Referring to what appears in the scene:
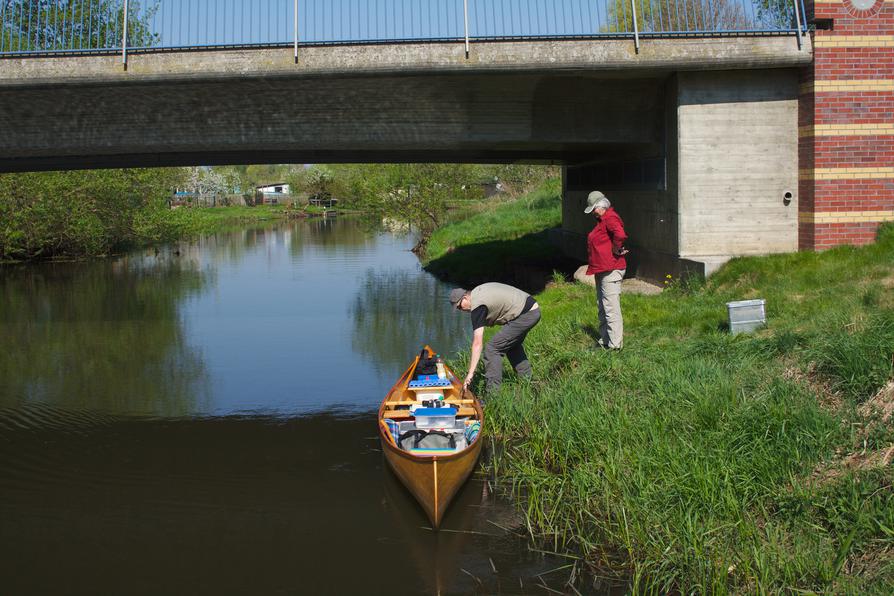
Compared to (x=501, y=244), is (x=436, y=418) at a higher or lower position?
lower

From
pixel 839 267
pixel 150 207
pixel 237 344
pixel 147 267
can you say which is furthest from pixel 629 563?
pixel 150 207

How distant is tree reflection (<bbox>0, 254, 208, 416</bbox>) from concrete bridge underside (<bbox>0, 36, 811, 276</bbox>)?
3471mm

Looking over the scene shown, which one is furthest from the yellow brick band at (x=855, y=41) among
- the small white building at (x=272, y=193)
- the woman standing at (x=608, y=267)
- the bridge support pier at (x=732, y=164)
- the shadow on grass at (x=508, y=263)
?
the small white building at (x=272, y=193)

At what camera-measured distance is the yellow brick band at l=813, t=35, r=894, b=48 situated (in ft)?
48.9

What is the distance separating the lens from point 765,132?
15.6 m

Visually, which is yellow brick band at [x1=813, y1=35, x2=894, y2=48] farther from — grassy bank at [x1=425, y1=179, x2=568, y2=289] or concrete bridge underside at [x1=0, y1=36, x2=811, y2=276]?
grassy bank at [x1=425, y1=179, x2=568, y2=289]

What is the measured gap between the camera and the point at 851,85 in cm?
1500

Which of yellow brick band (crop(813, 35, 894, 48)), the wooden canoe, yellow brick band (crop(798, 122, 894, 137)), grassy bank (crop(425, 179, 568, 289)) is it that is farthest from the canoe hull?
grassy bank (crop(425, 179, 568, 289))

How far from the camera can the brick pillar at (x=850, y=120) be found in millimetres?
14914

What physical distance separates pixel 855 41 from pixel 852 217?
270 centimetres

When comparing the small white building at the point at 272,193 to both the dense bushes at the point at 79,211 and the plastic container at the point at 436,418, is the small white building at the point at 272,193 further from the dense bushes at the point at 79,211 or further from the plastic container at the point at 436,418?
the plastic container at the point at 436,418

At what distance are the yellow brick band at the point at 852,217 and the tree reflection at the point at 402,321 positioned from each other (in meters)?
6.02

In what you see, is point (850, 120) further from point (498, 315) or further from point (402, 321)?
point (402, 321)

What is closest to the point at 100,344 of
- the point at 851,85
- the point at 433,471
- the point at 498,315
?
the point at 498,315
